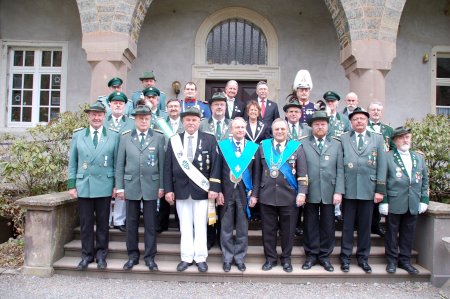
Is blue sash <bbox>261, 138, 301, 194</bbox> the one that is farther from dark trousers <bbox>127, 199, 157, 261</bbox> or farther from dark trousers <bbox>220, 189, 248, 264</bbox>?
dark trousers <bbox>127, 199, 157, 261</bbox>

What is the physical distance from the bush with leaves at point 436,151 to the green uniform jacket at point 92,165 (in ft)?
15.7

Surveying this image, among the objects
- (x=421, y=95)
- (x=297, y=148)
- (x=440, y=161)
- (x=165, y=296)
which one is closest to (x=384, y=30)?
(x=440, y=161)

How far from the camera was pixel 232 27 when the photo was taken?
996 cm

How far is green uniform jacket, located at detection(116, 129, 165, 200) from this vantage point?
467 centimetres

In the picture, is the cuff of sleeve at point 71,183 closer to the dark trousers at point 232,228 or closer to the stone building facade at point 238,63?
the dark trousers at point 232,228

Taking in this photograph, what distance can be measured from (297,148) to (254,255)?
152 cm

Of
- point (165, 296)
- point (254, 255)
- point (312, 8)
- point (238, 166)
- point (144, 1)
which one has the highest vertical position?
point (312, 8)

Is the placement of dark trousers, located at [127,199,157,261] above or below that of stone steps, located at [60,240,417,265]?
above

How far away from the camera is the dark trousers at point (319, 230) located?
4.81 metres

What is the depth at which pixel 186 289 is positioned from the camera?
4.58 meters

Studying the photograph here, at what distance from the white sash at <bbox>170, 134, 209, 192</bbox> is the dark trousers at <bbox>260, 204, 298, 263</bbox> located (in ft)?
2.53

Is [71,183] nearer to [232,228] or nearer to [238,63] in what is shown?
[232,228]

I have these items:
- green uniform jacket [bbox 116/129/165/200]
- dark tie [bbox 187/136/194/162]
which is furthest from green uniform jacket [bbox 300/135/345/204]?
green uniform jacket [bbox 116/129/165/200]

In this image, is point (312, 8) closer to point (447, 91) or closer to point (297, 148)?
point (447, 91)
